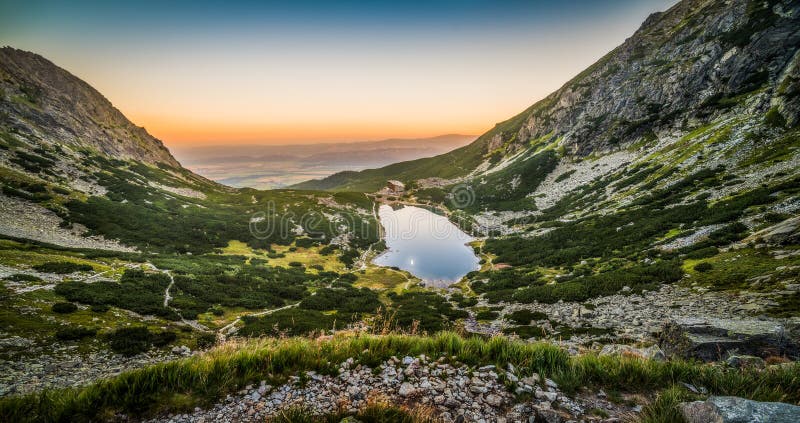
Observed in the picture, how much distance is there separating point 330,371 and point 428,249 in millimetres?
55690

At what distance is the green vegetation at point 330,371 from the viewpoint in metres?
5.13

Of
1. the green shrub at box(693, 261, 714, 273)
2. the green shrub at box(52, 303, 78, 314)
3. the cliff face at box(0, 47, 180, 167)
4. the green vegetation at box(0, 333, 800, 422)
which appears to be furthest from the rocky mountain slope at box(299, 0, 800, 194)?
the cliff face at box(0, 47, 180, 167)

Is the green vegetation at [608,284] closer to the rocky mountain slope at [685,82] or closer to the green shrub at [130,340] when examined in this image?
the green shrub at [130,340]

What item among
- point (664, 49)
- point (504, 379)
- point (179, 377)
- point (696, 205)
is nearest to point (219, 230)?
point (179, 377)

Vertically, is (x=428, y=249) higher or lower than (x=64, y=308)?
lower

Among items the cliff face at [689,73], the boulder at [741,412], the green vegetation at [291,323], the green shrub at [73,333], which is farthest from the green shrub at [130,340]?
the cliff face at [689,73]

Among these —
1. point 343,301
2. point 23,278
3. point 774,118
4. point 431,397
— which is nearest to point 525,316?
point 343,301

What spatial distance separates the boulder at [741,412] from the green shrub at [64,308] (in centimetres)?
2483

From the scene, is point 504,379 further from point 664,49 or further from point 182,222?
point 664,49

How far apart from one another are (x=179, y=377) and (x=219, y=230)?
5429cm

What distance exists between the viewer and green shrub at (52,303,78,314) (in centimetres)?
1559

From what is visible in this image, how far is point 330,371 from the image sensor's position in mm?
6633

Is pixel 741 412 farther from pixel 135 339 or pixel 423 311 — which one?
pixel 423 311

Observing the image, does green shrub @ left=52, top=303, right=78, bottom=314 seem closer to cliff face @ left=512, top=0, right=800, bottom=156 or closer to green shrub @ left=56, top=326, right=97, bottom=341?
green shrub @ left=56, top=326, right=97, bottom=341
